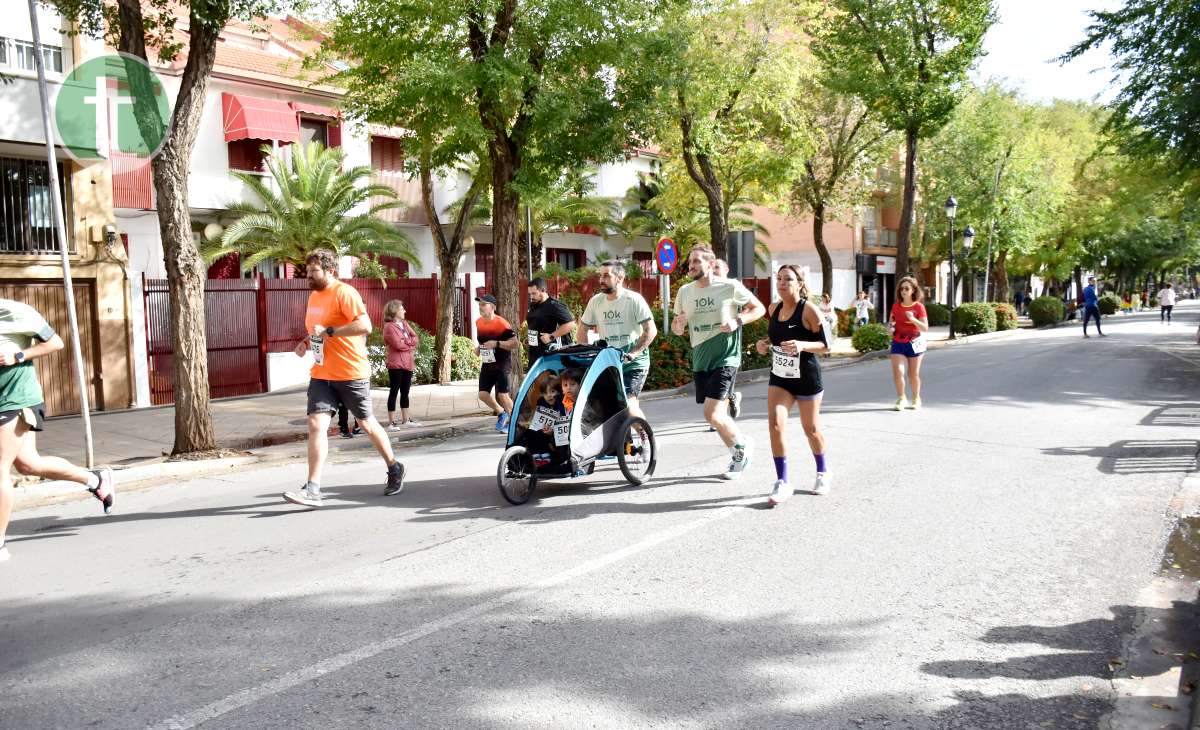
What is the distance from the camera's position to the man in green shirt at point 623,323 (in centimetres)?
810

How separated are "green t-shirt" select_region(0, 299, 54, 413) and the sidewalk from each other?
4380 millimetres

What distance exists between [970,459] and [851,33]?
822 inches

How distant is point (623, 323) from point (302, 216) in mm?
16351

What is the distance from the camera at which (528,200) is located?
13719mm

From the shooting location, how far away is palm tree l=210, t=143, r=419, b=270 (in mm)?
22094

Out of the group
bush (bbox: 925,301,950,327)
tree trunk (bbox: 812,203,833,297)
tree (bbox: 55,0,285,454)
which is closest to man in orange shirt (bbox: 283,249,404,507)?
tree (bbox: 55,0,285,454)

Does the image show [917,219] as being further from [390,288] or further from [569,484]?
[569,484]

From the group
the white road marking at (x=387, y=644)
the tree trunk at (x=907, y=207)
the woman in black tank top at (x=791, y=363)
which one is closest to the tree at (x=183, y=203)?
the white road marking at (x=387, y=644)

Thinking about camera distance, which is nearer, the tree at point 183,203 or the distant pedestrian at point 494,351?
the tree at point 183,203

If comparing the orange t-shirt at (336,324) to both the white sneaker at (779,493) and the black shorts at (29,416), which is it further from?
the white sneaker at (779,493)

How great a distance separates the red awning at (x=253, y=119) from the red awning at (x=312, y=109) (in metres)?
0.80

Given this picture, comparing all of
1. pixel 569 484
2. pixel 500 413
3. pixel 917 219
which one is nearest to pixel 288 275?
pixel 500 413

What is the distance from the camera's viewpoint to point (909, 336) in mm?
12320

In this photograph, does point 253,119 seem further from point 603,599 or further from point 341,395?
point 603,599
